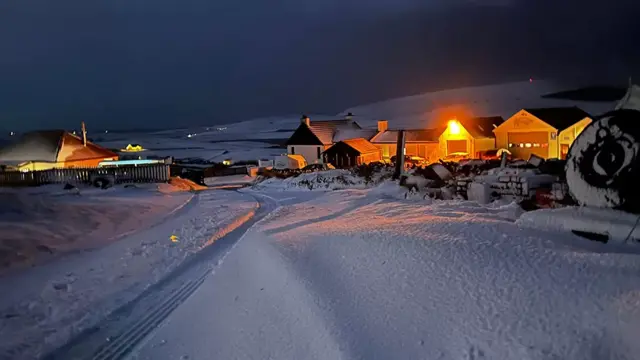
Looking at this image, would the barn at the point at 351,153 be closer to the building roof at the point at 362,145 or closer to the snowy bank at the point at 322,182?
the building roof at the point at 362,145

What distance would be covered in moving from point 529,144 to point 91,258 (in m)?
32.0

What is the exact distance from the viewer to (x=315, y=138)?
4897cm

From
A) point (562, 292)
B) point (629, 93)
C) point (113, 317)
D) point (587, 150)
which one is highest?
point (629, 93)

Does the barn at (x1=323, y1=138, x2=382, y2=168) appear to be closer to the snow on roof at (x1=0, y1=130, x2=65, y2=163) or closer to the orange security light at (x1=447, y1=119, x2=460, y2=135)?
the orange security light at (x1=447, y1=119, x2=460, y2=135)

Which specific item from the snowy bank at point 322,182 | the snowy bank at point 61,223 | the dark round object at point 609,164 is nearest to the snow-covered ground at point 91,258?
the snowy bank at point 61,223

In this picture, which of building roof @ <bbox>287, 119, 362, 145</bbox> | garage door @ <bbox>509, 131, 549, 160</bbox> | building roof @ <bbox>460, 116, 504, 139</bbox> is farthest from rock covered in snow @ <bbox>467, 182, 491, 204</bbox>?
building roof @ <bbox>287, 119, 362, 145</bbox>

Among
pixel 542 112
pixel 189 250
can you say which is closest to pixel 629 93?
pixel 189 250

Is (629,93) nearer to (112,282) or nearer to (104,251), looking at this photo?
(112,282)

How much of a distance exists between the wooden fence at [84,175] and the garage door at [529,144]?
85.2 feet

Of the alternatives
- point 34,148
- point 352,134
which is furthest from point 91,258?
point 352,134

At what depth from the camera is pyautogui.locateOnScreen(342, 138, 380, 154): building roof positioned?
42419 mm

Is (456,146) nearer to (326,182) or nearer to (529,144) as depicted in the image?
(529,144)

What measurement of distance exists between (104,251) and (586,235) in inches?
432

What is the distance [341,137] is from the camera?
49.7 m
